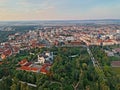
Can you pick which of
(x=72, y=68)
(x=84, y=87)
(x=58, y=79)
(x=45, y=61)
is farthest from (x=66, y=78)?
(x=45, y=61)

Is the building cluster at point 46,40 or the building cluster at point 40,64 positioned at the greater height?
the building cluster at point 40,64

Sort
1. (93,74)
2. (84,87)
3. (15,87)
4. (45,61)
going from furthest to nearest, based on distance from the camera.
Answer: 1. (45,61)
2. (93,74)
3. (84,87)
4. (15,87)

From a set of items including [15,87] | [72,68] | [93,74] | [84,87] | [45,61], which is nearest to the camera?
[15,87]

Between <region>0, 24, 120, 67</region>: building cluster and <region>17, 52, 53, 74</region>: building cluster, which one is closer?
<region>17, 52, 53, 74</region>: building cluster

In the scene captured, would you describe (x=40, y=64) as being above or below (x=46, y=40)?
above

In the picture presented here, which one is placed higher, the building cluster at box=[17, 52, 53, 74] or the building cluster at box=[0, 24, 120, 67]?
the building cluster at box=[17, 52, 53, 74]

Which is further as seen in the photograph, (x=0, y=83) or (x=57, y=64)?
(x=57, y=64)

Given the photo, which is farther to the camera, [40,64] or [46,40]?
[46,40]

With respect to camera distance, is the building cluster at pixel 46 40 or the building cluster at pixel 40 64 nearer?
the building cluster at pixel 40 64

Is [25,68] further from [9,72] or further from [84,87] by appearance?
[84,87]
